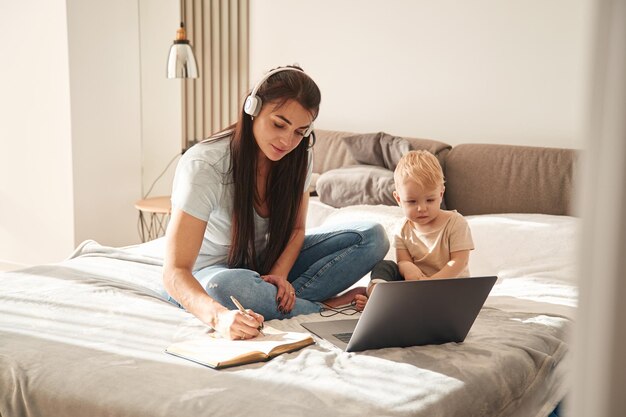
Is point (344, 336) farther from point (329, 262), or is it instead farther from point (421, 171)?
point (421, 171)

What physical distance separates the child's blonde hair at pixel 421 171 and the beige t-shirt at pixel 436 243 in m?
→ 0.12

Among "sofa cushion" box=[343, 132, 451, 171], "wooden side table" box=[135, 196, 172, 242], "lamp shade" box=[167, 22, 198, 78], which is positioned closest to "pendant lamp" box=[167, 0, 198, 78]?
"lamp shade" box=[167, 22, 198, 78]

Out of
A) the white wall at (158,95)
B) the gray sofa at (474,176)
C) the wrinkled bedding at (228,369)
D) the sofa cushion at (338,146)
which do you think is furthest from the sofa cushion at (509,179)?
the white wall at (158,95)

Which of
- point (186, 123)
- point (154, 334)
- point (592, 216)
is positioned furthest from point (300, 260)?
point (186, 123)

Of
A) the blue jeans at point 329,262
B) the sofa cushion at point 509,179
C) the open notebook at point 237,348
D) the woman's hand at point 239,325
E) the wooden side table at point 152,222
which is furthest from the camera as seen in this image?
the wooden side table at point 152,222

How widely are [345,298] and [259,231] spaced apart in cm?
30

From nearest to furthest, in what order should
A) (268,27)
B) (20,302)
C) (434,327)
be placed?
(434,327)
(20,302)
(268,27)

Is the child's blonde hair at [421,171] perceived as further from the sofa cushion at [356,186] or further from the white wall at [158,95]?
the white wall at [158,95]

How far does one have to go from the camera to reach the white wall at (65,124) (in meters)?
3.59

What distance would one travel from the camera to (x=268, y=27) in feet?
12.3

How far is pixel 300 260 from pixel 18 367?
874mm

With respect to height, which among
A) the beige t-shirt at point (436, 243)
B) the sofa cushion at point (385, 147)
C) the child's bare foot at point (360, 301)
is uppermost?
the sofa cushion at point (385, 147)

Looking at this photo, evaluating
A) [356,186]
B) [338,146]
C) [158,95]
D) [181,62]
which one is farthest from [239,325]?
[158,95]

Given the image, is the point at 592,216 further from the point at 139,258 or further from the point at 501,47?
the point at 501,47
